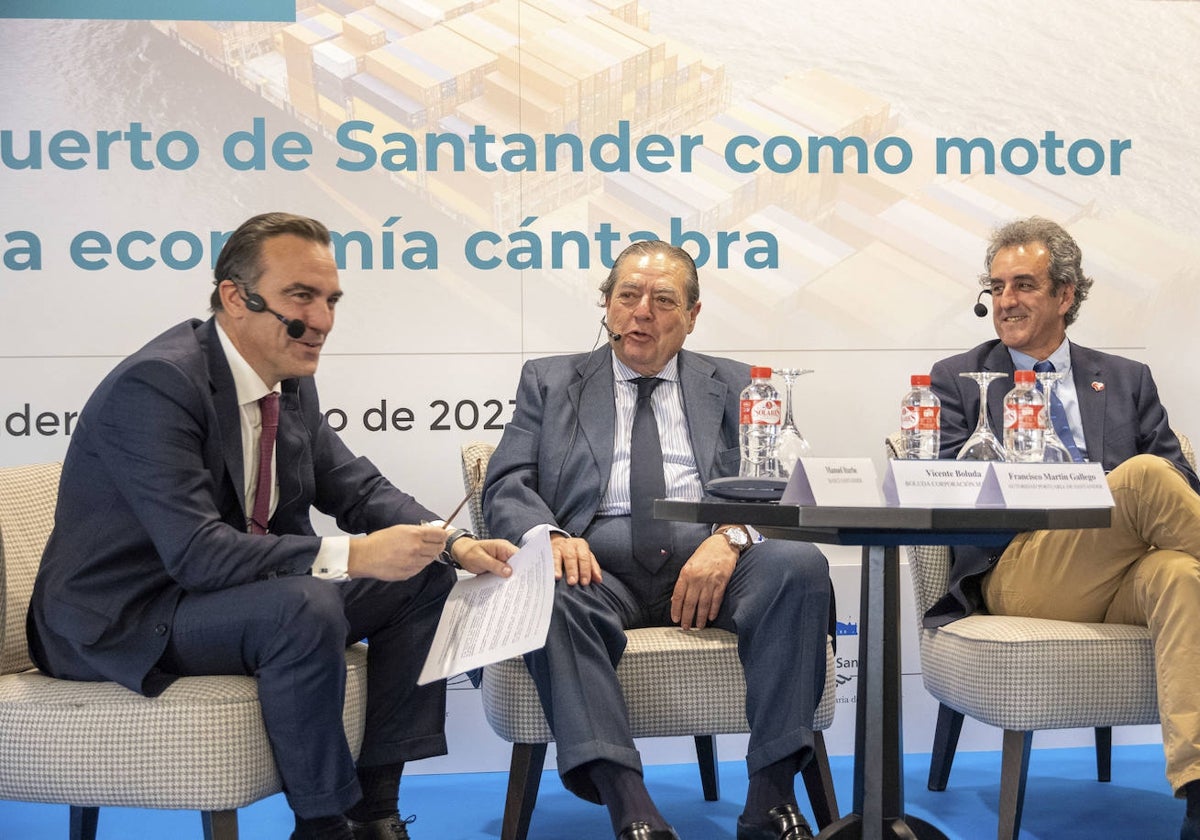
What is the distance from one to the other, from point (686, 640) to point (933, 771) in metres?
1.11

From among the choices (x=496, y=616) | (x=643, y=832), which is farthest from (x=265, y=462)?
(x=643, y=832)

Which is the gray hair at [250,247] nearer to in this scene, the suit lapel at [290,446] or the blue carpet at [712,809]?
the suit lapel at [290,446]

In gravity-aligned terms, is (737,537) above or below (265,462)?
below

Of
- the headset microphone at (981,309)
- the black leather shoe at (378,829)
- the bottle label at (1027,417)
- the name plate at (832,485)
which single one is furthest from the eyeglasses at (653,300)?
the black leather shoe at (378,829)

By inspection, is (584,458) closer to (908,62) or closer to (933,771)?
(933,771)

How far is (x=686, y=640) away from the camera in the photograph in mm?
2766

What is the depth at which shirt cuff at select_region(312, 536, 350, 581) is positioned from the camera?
239 centimetres

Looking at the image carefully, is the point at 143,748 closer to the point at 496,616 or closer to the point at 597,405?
the point at 496,616

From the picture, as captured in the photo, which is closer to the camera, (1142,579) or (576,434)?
(1142,579)

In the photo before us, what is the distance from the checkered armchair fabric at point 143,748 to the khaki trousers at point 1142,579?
177 cm

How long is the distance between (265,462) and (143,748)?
612 mm

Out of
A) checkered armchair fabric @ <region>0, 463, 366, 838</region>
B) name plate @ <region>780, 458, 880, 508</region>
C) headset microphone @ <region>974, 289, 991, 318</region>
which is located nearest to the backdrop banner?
headset microphone @ <region>974, 289, 991, 318</region>

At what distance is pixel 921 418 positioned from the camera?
2744mm

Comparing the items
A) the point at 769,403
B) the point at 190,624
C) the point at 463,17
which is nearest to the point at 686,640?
the point at 769,403
